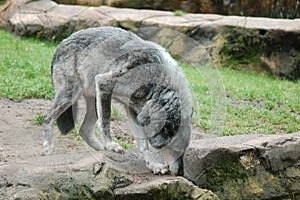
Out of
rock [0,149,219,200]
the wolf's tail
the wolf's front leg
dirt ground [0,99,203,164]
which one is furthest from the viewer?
the wolf's tail

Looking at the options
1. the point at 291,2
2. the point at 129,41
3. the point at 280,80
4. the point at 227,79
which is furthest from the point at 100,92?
the point at 291,2

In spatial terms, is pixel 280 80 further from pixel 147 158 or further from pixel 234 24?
pixel 147 158

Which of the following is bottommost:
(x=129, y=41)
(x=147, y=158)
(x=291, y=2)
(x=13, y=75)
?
(x=291, y=2)

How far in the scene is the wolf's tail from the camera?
5.67 metres

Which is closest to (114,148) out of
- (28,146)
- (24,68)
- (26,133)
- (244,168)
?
(28,146)

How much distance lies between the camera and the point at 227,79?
34.2 ft

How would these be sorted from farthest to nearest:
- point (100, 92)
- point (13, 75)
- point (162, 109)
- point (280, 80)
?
1. point (280, 80)
2. point (13, 75)
3. point (100, 92)
4. point (162, 109)

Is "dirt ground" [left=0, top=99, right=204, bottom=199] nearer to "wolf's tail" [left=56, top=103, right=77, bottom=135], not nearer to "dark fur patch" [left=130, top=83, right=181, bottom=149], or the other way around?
"wolf's tail" [left=56, top=103, right=77, bottom=135]

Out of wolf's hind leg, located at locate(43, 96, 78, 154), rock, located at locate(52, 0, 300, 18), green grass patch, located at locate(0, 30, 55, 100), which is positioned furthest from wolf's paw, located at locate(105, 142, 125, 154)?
rock, located at locate(52, 0, 300, 18)

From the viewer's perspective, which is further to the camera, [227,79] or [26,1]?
[26,1]

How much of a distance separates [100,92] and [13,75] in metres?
3.95

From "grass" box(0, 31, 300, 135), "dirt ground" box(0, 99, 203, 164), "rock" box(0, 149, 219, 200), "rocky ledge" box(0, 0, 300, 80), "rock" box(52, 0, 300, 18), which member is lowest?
"rock" box(52, 0, 300, 18)

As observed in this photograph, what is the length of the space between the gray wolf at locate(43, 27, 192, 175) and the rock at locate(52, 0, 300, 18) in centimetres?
952

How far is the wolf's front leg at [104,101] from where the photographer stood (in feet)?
16.7
